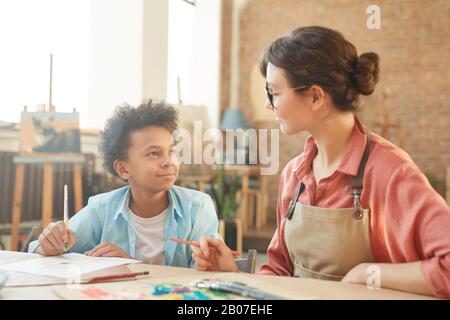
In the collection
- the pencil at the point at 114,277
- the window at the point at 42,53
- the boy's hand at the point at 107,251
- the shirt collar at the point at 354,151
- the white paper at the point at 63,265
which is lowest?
the boy's hand at the point at 107,251

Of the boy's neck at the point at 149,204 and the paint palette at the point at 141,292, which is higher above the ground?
the boy's neck at the point at 149,204

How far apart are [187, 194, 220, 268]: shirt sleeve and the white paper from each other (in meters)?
0.32

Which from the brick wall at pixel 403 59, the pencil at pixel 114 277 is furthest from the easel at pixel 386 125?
the pencil at pixel 114 277

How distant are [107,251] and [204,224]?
0.92ft

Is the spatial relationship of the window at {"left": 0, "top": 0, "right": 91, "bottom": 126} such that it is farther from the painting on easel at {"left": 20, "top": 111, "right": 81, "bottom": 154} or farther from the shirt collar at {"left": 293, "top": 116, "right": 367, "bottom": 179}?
the shirt collar at {"left": 293, "top": 116, "right": 367, "bottom": 179}

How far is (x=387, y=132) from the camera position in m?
5.55

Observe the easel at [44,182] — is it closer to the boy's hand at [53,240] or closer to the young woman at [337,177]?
the boy's hand at [53,240]

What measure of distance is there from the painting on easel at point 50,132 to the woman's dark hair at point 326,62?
904 mm

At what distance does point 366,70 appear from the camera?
4.10 ft

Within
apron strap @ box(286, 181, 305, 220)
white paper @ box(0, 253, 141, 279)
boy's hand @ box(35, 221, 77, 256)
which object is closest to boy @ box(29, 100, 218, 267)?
boy's hand @ box(35, 221, 77, 256)

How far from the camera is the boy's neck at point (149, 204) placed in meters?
1.60

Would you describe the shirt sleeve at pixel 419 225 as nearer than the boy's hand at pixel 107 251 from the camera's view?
Yes
